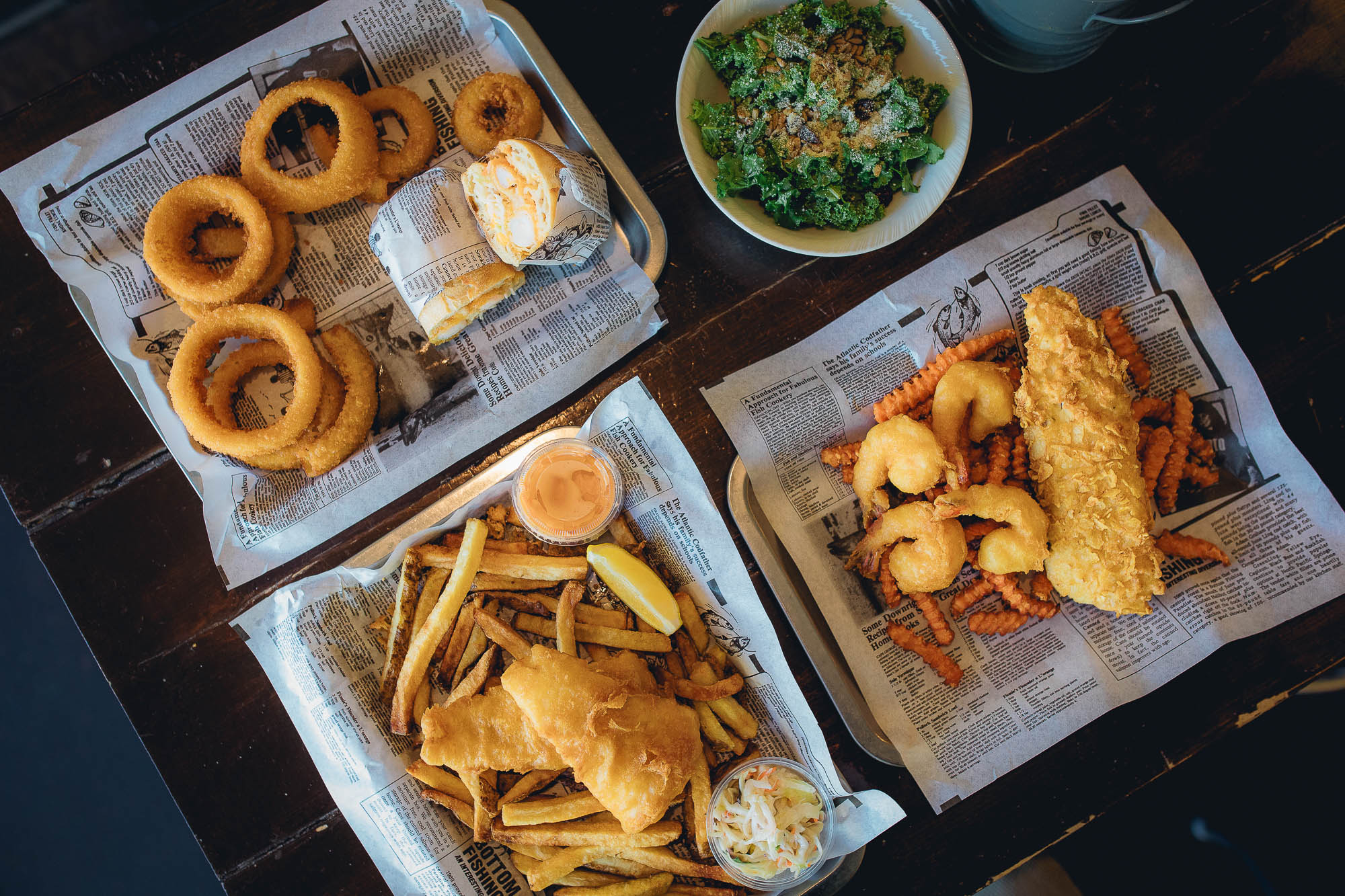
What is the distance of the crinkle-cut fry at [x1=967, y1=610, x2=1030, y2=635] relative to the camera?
191 centimetres

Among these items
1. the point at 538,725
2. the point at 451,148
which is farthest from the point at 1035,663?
the point at 451,148

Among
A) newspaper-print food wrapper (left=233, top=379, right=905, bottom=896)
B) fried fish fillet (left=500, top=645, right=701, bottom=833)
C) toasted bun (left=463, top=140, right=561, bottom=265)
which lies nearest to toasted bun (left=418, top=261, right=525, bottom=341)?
toasted bun (left=463, top=140, right=561, bottom=265)

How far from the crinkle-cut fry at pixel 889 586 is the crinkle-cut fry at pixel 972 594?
15cm

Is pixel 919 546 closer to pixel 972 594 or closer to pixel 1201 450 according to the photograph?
pixel 972 594

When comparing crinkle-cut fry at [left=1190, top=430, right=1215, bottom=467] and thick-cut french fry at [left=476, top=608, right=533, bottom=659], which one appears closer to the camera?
thick-cut french fry at [left=476, top=608, right=533, bottom=659]

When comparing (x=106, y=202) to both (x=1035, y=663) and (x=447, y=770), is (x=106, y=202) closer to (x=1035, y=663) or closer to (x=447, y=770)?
(x=447, y=770)

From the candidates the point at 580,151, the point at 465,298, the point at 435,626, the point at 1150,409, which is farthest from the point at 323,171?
the point at 1150,409

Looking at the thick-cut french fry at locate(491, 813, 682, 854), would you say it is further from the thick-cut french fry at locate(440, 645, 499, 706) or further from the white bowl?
the white bowl

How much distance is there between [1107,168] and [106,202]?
2.69 m

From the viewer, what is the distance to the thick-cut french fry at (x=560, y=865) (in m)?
1.78

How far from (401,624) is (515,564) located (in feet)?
1.02

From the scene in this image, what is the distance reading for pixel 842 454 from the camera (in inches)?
75.9

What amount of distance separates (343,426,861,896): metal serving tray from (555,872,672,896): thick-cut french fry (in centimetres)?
38

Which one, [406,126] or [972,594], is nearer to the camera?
[972,594]
